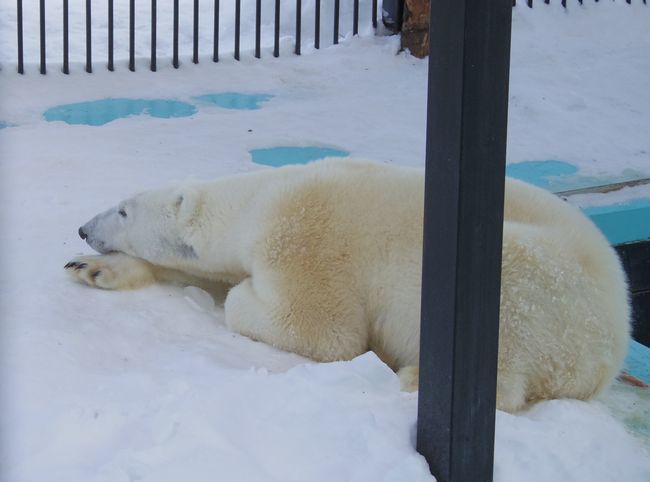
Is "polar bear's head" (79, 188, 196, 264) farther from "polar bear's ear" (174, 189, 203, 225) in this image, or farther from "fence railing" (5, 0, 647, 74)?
"fence railing" (5, 0, 647, 74)

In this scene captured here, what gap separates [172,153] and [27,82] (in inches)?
70.0

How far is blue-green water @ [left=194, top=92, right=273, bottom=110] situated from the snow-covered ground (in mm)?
88

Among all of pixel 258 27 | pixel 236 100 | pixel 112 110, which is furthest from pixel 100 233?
pixel 258 27

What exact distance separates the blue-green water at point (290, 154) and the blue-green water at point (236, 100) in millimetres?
986

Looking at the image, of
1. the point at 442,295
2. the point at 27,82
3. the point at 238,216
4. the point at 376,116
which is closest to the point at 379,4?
the point at 376,116

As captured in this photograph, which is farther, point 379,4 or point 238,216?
point 379,4

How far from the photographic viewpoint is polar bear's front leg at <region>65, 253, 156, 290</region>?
3746mm

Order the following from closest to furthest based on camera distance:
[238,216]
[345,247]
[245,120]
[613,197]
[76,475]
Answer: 1. [76,475]
2. [345,247]
3. [238,216]
4. [613,197]
5. [245,120]

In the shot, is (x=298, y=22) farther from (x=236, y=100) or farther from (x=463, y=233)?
(x=463, y=233)

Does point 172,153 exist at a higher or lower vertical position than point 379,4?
lower

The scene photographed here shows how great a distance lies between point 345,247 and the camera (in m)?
3.33

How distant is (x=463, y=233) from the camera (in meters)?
2.31

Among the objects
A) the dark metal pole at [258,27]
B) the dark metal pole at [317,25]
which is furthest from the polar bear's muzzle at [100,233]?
the dark metal pole at [317,25]

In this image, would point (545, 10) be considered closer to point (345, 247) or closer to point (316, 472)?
point (345, 247)
